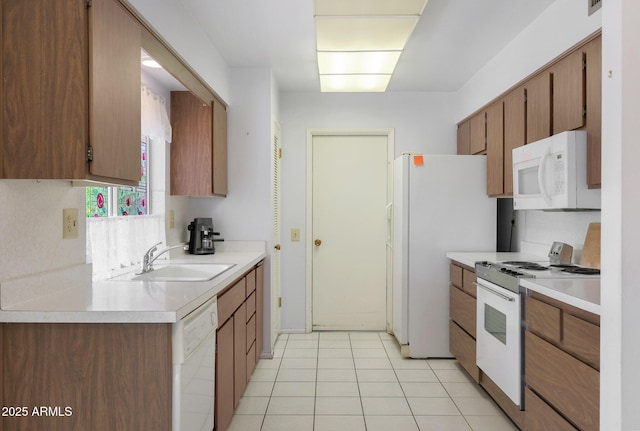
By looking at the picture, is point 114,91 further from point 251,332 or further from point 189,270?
point 251,332

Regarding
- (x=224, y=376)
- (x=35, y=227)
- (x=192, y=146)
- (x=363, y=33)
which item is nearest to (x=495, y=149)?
(x=363, y=33)

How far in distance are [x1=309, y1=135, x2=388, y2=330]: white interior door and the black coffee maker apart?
1.32m

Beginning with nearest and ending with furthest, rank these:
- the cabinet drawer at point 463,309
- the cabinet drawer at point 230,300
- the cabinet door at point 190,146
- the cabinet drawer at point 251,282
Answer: the cabinet drawer at point 230,300 < the cabinet drawer at point 251,282 < the cabinet drawer at point 463,309 < the cabinet door at point 190,146

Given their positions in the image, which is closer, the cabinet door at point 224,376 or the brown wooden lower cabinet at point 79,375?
the brown wooden lower cabinet at point 79,375

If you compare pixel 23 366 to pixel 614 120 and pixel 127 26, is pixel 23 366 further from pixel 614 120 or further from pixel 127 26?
pixel 614 120

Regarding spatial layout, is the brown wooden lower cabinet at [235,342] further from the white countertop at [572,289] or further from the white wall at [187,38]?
the white countertop at [572,289]

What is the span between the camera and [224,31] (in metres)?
3.00

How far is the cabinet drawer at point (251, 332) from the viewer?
3.04 meters

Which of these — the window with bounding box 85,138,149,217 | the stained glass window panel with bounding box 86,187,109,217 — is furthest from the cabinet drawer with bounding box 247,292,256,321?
the stained glass window panel with bounding box 86,187,109,217

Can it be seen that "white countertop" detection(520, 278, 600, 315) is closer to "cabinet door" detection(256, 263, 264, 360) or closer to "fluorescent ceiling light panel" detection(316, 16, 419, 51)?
"fluorescent ceiling light panel" detection(316, 16, 419, 51)

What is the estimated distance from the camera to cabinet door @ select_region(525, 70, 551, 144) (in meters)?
2.73

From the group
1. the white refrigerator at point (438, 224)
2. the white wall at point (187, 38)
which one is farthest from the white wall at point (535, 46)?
the white wall at point (187, 38)

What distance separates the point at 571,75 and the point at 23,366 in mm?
2856

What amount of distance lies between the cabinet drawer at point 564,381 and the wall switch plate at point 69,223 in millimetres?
2159
